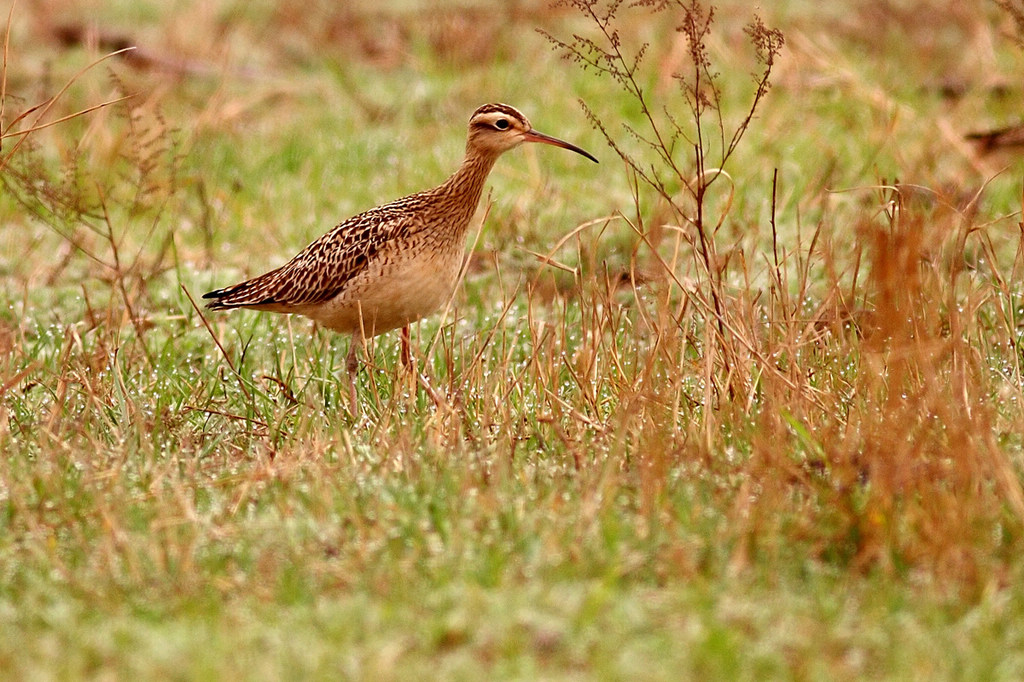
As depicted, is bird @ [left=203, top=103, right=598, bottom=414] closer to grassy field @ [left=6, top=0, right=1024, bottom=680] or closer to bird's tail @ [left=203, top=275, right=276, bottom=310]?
bird's tail @ [left=203, top=275, right=276, bottom=310]

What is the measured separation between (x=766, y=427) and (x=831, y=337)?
109 cm

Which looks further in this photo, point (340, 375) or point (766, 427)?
point (340, 375)

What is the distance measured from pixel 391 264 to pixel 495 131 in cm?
86

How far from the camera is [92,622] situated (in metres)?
3.83

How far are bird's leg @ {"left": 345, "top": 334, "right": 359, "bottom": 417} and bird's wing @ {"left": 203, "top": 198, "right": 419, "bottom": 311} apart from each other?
235 mm

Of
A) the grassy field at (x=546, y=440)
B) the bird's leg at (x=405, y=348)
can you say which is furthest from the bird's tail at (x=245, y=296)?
the bird's leg at (x=405, y=348)

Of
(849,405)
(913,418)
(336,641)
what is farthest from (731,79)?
(336,641)

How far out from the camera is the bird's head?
6754mm

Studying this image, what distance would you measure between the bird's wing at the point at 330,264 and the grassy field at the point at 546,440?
35 cm

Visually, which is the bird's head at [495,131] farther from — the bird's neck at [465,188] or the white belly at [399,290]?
the white belly at [399,290]

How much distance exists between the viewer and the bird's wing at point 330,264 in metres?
6.46

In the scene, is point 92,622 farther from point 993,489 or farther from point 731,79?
point 731,79

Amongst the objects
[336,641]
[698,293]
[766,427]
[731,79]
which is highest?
[731,79]

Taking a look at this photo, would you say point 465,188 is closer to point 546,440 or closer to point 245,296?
point 245,296
